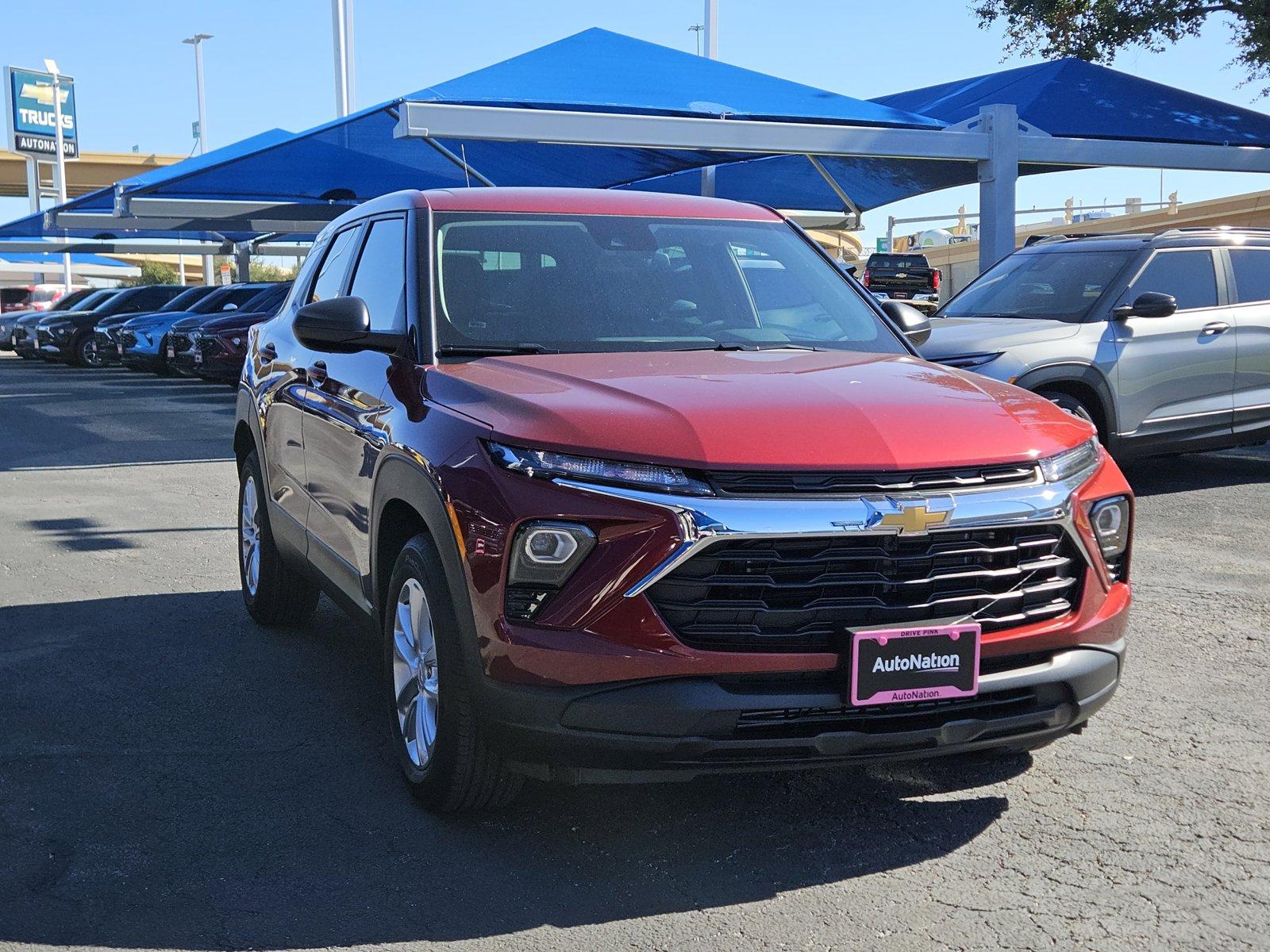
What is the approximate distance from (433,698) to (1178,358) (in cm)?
742

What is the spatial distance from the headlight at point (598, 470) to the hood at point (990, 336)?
617 cm

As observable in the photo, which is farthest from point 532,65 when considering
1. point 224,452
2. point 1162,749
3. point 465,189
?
point 1162,749

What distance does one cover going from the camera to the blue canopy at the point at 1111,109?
52.7 feet

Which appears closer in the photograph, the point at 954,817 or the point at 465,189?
the point at 954,817

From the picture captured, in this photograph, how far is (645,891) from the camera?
354 centimetres

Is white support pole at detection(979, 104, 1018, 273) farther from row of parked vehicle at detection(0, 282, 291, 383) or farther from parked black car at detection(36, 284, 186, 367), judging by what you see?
parked black car at detection(36, 284, 186, 367)

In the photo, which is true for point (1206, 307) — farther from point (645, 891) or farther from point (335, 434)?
point (645, 891)

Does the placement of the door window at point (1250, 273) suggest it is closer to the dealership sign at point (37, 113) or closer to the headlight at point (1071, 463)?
the headlight at point (1071, 463)

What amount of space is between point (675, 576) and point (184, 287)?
2791 centimetres

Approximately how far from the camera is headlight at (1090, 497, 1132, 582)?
3.88m

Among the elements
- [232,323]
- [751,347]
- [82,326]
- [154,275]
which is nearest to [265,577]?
[751,347]

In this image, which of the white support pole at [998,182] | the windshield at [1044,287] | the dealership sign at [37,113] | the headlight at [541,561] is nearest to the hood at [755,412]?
the headlight at [541,561]

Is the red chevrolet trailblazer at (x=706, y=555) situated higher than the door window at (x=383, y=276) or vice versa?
the door window at (x=383, y=276)

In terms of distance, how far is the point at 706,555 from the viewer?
3.41 meters
